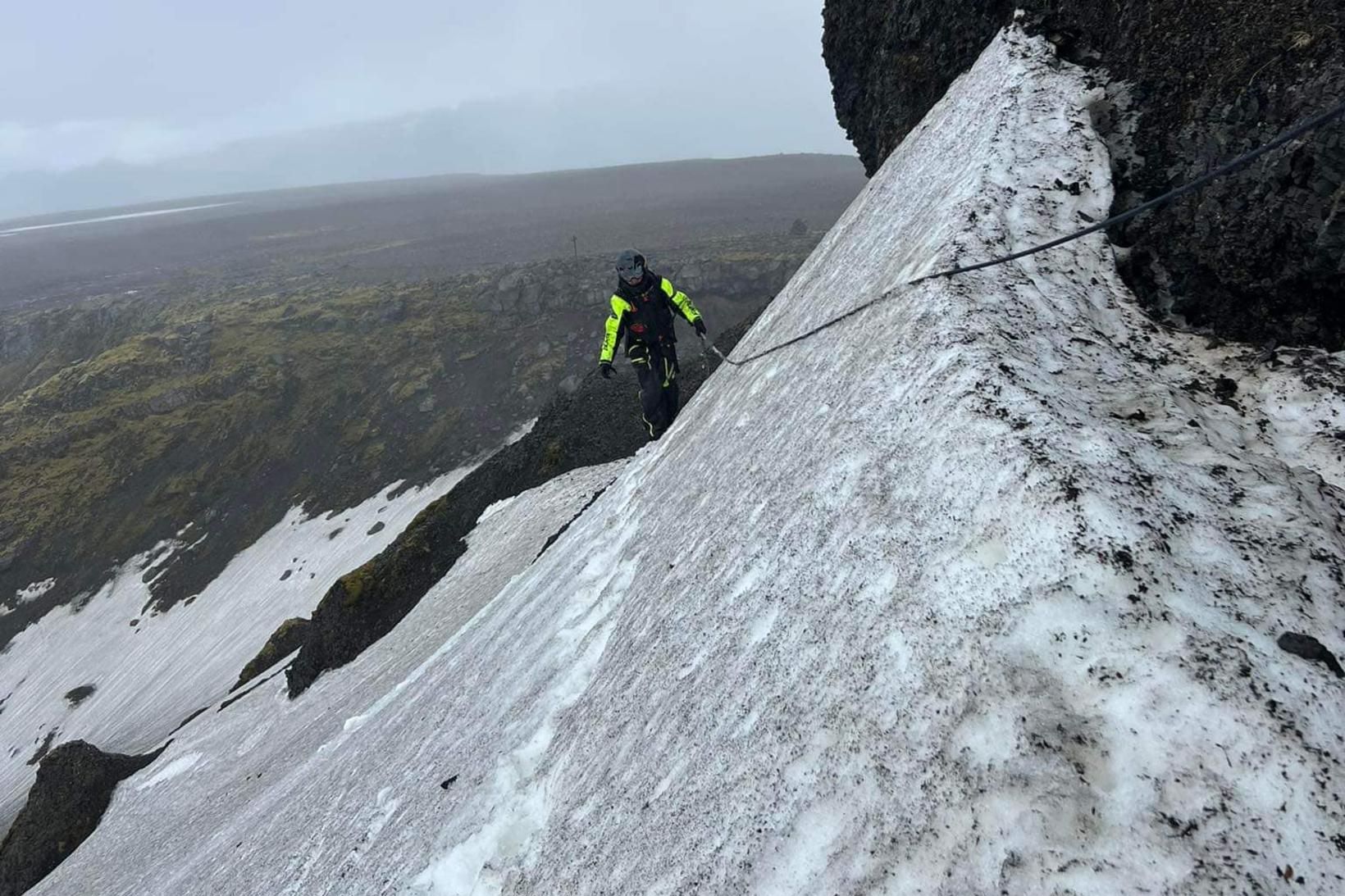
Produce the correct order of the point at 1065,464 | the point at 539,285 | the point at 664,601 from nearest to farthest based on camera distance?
the point at 1065,464
the point at 664,601
the point at 539,285

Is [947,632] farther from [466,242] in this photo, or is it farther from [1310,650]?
[466,242]

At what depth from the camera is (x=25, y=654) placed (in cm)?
4266

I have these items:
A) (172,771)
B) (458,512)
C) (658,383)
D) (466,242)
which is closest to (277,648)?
(172,771)

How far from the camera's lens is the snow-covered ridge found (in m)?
33.8

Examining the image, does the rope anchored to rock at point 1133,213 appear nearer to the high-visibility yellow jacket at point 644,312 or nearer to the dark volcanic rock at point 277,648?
the high-visibility yellow jacket at point 644,312

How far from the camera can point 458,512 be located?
946 inches

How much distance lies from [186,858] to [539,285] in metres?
59.0

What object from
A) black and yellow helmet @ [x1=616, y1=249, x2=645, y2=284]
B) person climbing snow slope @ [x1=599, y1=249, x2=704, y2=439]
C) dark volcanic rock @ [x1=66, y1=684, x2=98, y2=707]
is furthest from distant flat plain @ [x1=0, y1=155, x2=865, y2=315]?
black and yellow helmet @ [x1=616, y1=249, x2=645, y2=284]

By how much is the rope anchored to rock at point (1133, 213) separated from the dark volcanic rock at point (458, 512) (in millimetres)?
12669

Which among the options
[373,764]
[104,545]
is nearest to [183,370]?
[104,545]

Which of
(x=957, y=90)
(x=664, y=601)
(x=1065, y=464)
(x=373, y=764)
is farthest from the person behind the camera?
(x=957, y=90)

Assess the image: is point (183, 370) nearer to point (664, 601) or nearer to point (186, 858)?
point (186, 858)

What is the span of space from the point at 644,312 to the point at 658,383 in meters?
1.85

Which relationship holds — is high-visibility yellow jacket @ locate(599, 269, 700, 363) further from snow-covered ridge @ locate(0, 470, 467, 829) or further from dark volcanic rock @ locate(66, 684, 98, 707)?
dark volcanic rock @ locate(66, 684, 98, 707)
